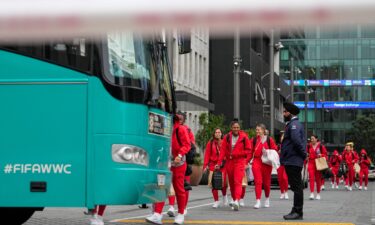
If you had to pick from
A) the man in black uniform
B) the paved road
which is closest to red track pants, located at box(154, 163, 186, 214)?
the paved road

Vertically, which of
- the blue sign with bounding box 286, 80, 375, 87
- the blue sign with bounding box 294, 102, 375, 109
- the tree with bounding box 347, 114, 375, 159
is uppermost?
the blue sign with bounding box 286, 80, 375, 87

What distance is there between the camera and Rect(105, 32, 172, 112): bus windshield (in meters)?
7.75

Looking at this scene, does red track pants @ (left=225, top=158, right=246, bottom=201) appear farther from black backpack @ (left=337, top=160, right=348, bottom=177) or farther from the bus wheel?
black backpack @ (left=337, top=160, right=348, bottom=177)

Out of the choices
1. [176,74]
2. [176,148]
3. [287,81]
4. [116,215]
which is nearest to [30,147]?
[176,148]

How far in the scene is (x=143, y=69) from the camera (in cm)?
820

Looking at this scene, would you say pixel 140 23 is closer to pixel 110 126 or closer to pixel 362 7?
pixel 362 7

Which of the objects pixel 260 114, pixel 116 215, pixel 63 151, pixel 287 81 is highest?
pixel 287 81

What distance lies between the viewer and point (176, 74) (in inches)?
1692

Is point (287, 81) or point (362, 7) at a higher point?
point (287, 81)

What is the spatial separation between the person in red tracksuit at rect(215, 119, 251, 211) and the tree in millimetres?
83975

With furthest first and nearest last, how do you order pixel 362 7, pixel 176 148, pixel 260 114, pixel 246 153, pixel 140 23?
pixel 260 114 < pixel 246 153 < pixel 176 148 < pixel 140 23 < pixel 362 7

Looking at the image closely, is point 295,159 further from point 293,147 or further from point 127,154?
point 127,154

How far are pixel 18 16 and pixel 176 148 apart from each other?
9684mm

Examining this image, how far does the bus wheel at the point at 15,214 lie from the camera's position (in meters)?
9.75
